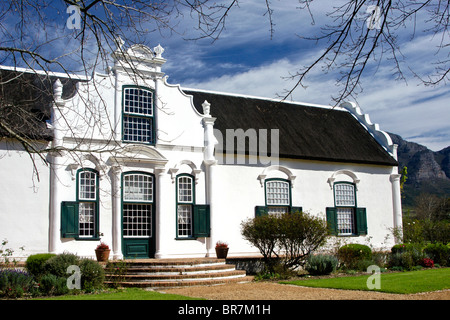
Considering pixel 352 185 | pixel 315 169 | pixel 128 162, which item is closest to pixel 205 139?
pixel 128 162

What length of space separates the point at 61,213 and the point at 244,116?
9.34 meters

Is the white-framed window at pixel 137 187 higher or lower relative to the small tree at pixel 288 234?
higher

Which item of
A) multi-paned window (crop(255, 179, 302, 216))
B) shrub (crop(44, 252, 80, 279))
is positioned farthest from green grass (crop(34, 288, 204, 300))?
multi-paned window (crop(255, 179, 302, 216))

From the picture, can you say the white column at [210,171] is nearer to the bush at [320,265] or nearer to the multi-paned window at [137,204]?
the multi-paned window at [137,204]

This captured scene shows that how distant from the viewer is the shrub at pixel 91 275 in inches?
544

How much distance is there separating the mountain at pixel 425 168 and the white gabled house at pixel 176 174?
243 ft

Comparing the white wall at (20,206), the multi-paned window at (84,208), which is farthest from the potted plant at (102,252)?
the white wall at (20,206)

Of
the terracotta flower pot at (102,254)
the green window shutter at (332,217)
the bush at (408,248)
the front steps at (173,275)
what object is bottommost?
the front steps at (173,275)

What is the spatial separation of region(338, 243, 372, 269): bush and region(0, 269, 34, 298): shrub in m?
11.5

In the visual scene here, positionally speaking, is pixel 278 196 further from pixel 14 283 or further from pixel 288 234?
pixel 14 283

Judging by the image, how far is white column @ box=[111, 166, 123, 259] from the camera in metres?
17.9

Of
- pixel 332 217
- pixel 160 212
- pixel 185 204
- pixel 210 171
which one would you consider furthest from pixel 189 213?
pixel 332 217

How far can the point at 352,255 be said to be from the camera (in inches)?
779

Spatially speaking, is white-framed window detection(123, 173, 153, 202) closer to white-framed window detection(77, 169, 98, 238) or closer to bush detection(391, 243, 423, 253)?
white-framed window detection(77, 169, 98, 238)
